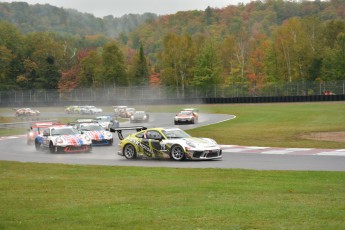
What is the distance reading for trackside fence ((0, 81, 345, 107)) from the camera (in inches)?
3147

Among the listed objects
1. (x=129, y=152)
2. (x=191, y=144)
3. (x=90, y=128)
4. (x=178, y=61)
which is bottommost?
(x=129, y=152)

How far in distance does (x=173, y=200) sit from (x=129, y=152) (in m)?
12.6

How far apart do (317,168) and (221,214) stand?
9707 millimetres

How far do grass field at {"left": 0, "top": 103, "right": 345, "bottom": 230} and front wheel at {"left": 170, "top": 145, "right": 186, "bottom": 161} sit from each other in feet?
10.3

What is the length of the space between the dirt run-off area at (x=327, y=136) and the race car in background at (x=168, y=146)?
1051 cm

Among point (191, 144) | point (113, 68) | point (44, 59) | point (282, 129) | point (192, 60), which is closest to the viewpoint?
point (191, 144)

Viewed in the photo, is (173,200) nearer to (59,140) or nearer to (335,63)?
(59,140)

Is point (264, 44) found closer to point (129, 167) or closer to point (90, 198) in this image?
point (129, 167)

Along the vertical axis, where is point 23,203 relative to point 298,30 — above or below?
below

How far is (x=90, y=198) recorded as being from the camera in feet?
40.3

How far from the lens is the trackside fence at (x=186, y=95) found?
262ft

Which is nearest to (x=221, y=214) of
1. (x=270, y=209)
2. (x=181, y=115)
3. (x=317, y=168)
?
(x=270, y=209)

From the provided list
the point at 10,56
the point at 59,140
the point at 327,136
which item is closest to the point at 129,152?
the point at 59,140

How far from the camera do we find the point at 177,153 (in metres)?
22.8
